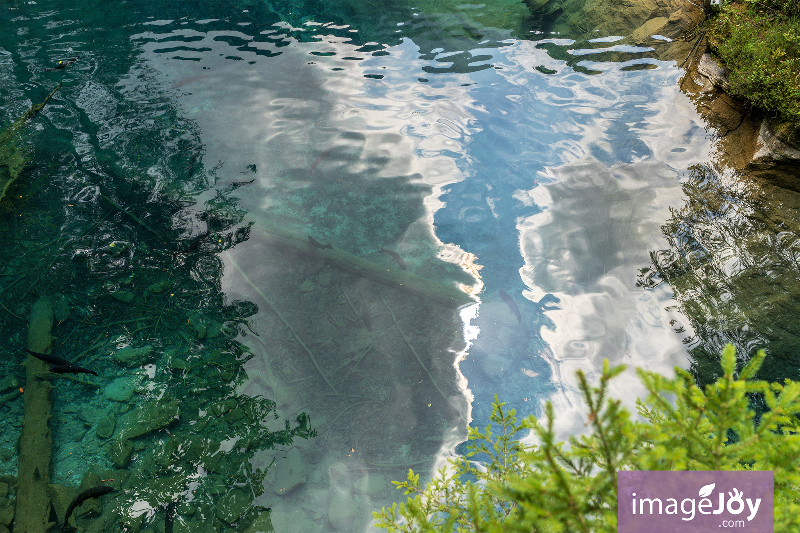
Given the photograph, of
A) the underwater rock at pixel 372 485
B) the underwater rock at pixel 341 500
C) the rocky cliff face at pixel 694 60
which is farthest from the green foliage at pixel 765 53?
the underwater rock at pixel 341 500

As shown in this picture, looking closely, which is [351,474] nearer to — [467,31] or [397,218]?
[397,218]

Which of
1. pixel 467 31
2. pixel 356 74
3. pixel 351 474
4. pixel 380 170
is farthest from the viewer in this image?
pixel 467 31

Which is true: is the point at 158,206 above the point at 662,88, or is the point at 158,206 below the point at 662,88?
below

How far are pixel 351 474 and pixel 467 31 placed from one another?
806cm

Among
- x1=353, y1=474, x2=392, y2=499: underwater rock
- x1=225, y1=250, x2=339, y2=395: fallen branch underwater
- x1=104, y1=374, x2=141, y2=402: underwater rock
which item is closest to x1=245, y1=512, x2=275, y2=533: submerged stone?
x1=353, y1=474, x2=392, y2=499: underwater rock

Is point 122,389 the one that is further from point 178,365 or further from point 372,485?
point 372,485

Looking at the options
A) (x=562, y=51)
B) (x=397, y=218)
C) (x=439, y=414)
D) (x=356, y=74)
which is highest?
(x=562, y=51)

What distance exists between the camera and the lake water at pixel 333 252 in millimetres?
4359

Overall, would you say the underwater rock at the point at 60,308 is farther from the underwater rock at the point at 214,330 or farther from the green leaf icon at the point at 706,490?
the green leaf icon at the point at 706,490

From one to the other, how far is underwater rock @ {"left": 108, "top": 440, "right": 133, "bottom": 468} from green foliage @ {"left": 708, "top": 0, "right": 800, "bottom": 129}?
882 centimetres

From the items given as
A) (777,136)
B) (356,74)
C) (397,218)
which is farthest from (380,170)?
(777,136)

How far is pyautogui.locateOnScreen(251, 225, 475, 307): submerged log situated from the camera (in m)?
5.24

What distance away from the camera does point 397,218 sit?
19.4 feet

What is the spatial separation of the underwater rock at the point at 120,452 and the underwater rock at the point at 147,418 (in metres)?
0.06
